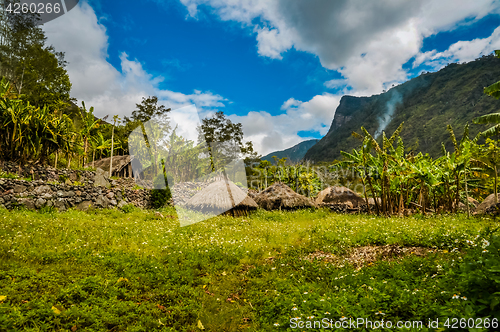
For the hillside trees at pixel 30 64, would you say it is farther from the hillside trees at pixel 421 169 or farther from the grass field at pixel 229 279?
the hillside trees at pixel 421 169

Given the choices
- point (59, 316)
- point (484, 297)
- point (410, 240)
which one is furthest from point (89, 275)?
point (410, 240)

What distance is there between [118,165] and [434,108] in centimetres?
8182

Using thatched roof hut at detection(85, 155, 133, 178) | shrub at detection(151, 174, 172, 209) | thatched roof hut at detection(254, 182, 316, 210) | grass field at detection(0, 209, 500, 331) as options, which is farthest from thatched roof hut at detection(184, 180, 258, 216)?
thatched roof hut at detection(85, 155, 133, 178)

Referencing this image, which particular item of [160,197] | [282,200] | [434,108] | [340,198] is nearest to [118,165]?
[160,197]

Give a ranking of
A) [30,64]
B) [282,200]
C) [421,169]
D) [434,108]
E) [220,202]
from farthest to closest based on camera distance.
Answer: [434,108] → [30,64] → [282,200] → [220,202] → [421,169]

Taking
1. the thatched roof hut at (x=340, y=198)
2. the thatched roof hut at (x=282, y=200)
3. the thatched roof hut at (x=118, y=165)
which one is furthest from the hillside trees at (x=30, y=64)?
the thatched roof hut at (x=340, y=198)

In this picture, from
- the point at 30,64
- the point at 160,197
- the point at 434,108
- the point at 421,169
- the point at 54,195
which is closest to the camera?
the point at 54,195

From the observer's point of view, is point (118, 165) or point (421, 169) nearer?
point (421, 169)

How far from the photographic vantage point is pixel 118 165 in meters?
28.5

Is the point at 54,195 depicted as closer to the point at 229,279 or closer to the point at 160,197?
the point at 160,197

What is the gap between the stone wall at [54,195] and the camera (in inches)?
426

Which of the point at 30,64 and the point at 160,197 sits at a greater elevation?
the point at 30,64

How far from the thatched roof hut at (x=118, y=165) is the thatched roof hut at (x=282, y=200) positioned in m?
17.2

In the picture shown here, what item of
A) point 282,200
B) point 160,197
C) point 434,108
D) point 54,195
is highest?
point 434,108
